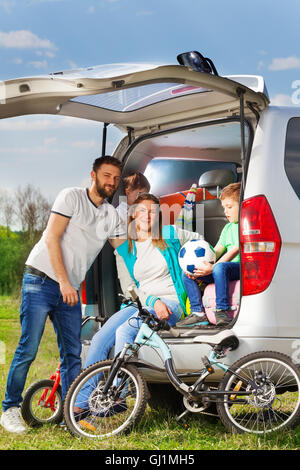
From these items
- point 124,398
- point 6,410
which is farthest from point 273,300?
point 6,410

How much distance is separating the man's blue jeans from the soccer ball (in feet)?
2.66

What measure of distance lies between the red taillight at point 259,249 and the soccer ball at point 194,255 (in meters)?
0.57

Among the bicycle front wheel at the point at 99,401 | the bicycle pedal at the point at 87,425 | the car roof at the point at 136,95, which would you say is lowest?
the bicycle pedal at the point at 87,425

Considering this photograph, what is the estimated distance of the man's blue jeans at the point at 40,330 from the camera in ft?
15.3

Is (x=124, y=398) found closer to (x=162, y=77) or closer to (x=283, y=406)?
(x=283, y=406)

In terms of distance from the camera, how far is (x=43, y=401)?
497 centimetres

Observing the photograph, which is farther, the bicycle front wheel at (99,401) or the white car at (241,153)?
the bicycle front wheel at (99,401)

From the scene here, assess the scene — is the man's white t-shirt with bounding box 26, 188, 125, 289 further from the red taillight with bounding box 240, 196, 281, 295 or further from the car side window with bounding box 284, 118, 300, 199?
the car side window with bounding box 284, 118, 300, 199

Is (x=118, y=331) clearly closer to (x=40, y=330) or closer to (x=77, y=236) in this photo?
(x=40, y=330)

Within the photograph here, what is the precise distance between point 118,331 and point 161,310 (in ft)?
1.02

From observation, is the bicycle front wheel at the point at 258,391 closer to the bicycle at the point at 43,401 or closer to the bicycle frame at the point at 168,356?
the bicycle frame at the point at 168,356

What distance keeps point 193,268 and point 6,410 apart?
1.59m

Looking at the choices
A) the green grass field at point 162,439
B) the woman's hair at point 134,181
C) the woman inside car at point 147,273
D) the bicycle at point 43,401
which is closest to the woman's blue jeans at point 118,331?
the woman inside car at point 147,273

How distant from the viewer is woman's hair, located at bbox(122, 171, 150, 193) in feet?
17.4
